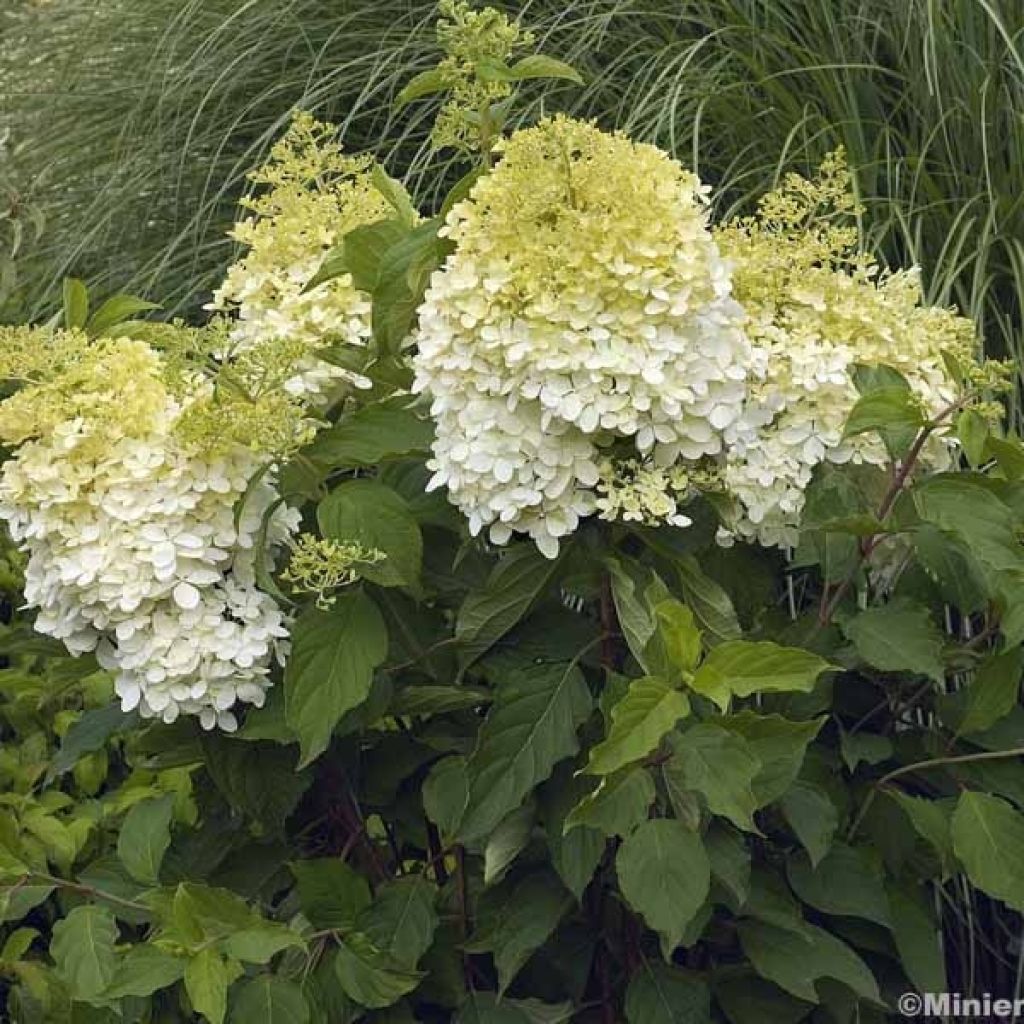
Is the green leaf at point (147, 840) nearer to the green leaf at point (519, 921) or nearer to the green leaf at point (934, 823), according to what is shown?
the green leaf at point (519, 921)

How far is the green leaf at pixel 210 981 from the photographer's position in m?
1.40

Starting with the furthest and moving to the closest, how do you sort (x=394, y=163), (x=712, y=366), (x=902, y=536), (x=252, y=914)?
(x=394, y=163)
(x=902, y=536)
(x=252, y=914)
(x=712, y=366)

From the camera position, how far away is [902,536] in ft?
5.50

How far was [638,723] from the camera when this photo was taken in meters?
1.34

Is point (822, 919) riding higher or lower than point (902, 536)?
lower

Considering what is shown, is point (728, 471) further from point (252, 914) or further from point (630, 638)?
point (252, 914)

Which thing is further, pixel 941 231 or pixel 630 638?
pixel 941 231

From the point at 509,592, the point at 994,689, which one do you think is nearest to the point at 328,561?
the point at 509,592

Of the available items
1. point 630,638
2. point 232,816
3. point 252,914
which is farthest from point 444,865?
point 630,638

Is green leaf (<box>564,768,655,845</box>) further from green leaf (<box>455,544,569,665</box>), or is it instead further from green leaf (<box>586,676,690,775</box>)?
green leaf (<box>455,544,569,665</box>)

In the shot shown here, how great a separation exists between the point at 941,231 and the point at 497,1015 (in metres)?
1.77

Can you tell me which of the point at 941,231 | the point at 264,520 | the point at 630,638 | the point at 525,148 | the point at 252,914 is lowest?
the point at 941,231

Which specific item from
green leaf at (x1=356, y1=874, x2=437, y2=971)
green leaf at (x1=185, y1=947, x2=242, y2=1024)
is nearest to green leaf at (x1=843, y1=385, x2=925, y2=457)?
green leaf at (x1=356, y1=874, x2=437, y2=971)

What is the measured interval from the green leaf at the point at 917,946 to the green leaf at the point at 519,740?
0.38 metres
